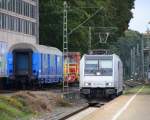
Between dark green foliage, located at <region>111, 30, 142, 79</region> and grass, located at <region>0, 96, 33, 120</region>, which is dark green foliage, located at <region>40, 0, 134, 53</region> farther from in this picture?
grass, located at <region>0, 96, 33, 120</region>

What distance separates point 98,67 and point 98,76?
28.3 inches

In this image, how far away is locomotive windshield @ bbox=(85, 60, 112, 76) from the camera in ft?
139

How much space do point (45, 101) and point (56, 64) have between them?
93.1ft

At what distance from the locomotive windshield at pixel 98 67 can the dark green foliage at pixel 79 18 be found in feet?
148

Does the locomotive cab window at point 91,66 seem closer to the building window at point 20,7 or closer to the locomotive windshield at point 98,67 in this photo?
the locomotive windshield at point 98,67

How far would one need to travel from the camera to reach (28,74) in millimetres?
50062

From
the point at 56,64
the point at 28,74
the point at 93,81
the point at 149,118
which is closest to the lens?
the point at 149,118

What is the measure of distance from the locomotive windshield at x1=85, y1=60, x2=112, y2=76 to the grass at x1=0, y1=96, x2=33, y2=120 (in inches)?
578

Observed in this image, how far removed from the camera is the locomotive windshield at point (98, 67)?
42344mm

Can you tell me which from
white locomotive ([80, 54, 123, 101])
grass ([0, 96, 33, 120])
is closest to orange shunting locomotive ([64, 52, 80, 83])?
white locomotive ([80, 54, 123, 101])

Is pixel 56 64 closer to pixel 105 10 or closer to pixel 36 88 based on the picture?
pixel 36 88

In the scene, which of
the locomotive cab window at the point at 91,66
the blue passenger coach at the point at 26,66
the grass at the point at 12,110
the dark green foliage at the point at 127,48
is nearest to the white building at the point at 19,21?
the blue passenger coach at the point at 26,66

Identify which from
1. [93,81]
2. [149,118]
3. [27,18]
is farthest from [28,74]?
[27,18]

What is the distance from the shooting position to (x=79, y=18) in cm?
9012
